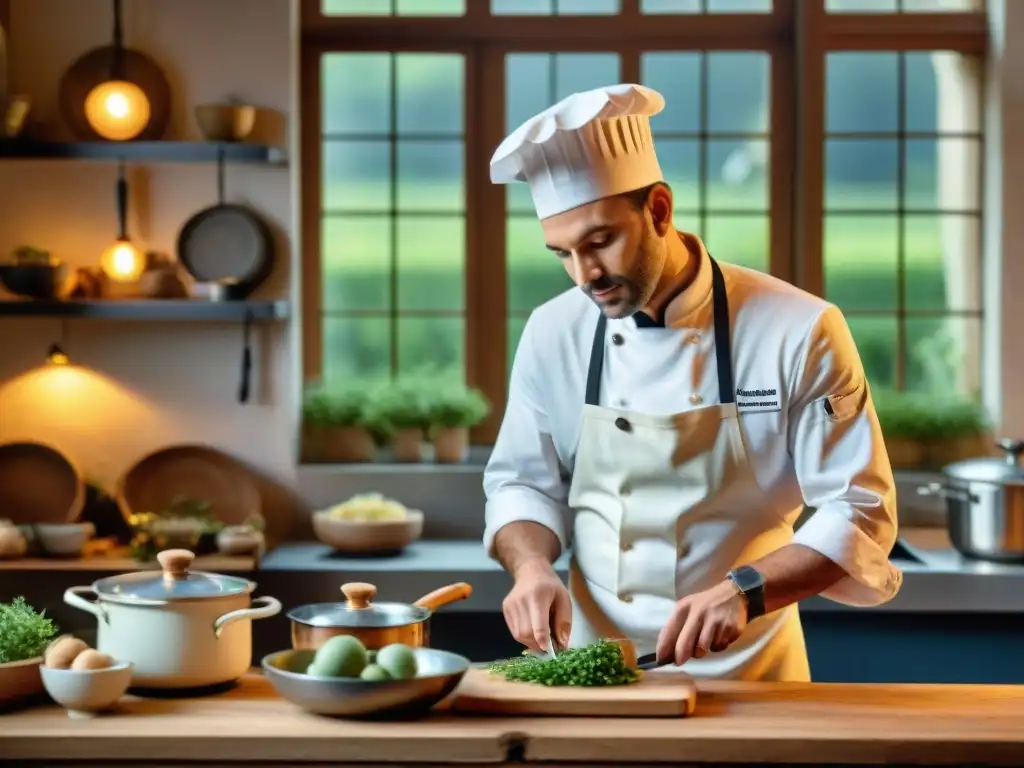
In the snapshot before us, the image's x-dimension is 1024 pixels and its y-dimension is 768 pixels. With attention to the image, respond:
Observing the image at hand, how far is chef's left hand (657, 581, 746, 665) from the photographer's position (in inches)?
86.7

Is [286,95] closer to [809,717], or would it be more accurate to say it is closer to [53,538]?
[53,538]

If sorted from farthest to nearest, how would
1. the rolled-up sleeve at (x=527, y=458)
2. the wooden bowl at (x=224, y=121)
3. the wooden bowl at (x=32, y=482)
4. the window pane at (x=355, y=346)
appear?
1. the window pane at (x=355, y=346)
2. the wooden bowl at (x=32, y=482)
3. the wooden bowl at (x=224, y=121)
4. the rolled-up sleeve at (x=527, y=458)

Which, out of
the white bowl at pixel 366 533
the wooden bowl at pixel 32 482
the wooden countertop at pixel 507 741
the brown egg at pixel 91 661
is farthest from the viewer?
the wooden bowl at pixel 32 482

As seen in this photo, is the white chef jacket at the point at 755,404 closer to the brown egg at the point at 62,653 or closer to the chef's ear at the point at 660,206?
the chef's ear at the point at 660,206

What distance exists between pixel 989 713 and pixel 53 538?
9.21 feet

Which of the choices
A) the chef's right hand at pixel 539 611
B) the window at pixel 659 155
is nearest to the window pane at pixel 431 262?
the window at pixel 659 155

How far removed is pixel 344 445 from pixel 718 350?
7.70 feet

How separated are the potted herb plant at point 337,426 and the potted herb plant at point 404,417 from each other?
6cm

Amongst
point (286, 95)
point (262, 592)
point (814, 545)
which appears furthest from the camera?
point (286, 95)

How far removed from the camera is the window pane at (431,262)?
16.0 feet

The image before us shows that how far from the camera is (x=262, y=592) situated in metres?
3.95

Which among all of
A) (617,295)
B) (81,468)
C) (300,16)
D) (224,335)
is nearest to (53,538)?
(81,468)

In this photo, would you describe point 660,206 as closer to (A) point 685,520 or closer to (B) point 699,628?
(A) point 685,520

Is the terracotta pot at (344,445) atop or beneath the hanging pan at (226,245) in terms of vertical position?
beneath
